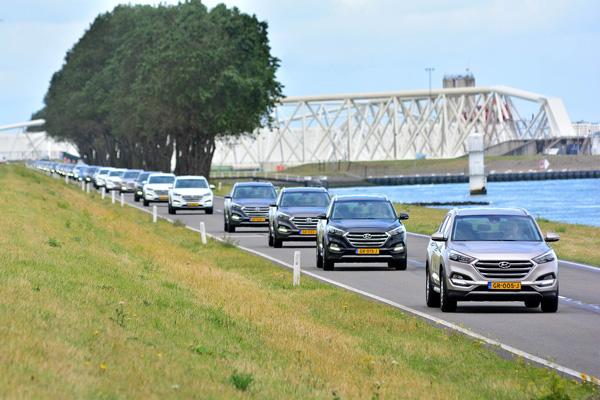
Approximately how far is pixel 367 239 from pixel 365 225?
14.0 inches

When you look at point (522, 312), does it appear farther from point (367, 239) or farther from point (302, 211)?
point (302, 211)

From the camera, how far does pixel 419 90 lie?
7795 inches

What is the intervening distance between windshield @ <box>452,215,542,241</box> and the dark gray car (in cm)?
1337

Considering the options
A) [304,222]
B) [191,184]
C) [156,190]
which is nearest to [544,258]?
[304,222]

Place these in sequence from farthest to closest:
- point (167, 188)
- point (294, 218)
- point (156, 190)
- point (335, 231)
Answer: point (167, 188) → point (156, 190) → point (294, 218) → point (335, 231)

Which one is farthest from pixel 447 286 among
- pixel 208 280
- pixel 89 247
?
pixel 89 247

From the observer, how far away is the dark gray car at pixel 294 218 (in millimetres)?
30734

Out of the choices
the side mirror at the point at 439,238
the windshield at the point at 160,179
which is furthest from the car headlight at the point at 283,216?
the windshield at the point at 160,179

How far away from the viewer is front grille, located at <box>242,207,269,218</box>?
1503 inches

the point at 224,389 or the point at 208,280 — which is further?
the point at 208,280

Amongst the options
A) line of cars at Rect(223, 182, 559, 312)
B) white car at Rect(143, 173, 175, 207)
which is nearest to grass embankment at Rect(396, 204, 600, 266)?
line of cars at Rect(223, 182, 559, 312)

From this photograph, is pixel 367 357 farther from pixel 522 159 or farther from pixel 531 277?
pixel 522 159

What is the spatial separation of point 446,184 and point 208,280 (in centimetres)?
13752

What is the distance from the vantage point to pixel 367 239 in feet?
78.1
